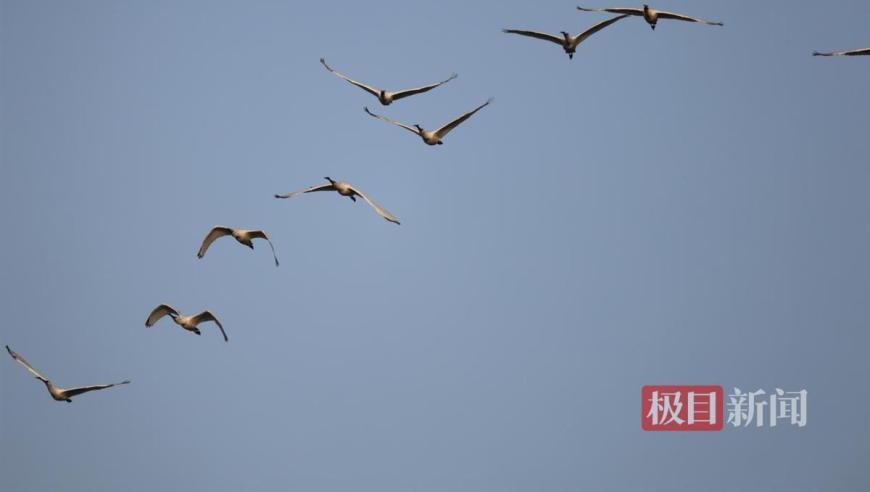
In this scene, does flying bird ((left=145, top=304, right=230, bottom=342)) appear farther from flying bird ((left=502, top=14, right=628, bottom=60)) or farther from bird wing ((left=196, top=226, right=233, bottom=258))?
flying bird ((left=502, top=14, right=628, bottom=60))

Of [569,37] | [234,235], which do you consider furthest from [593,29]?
[234,235]

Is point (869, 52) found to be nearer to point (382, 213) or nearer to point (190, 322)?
point (382, 213)

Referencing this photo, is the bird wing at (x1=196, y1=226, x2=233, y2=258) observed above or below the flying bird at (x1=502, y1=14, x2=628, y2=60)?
A: below

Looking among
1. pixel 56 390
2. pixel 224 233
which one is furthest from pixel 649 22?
pixel 56 390

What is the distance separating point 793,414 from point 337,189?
49674 mm

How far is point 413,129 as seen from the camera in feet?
126

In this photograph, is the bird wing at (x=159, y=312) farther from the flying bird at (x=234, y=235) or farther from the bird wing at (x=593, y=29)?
the bird wing at (x=593, y=29)

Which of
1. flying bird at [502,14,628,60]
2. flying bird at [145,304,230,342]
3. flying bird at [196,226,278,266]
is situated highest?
flying bird at [502,14,628,60]

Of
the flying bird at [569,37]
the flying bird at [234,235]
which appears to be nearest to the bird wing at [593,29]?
the flying bird at [569,37]

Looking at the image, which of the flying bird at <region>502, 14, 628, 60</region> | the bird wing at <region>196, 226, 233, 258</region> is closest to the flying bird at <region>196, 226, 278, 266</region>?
the bird wing at <region>196, 226, 233, 258</region>

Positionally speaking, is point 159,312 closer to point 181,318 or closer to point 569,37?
point 181,318

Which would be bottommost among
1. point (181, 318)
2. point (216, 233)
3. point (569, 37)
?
point (181, 318)

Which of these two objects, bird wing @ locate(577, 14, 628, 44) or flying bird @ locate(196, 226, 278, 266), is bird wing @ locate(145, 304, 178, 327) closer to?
flying bird @ locate(196, 226, 278, 266)

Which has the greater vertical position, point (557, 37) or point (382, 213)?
point (557, 37)
